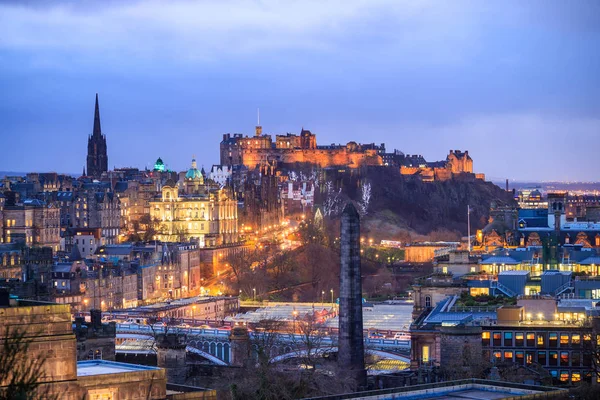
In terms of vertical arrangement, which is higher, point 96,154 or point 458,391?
point 96,154

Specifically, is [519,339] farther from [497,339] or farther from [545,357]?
[545,357]

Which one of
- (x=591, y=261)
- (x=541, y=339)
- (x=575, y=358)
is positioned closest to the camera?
(x=575, y=358)

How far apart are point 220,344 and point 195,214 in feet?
261

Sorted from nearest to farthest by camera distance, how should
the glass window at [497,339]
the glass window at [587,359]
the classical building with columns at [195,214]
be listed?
the glass window at [587,359]
the glass window at [497,339]
the classical building with columns at [195,214]

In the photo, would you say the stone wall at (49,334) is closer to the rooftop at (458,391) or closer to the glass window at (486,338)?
the rooftop at (458,391)

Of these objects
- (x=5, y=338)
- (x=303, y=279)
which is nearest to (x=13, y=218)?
(x=303, y=279)

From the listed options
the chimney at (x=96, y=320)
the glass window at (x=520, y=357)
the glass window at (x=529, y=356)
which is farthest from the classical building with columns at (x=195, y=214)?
the chimney at (x=96, y=320)

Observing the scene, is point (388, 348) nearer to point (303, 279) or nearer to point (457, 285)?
point (457, 285)

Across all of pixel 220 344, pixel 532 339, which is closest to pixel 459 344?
pixel 532 339

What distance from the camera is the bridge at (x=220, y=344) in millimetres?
72125

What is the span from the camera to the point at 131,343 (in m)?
84.4

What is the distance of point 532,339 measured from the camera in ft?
202

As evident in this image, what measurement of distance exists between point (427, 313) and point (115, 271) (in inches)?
1865

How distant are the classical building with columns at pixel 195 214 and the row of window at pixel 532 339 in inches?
3663
